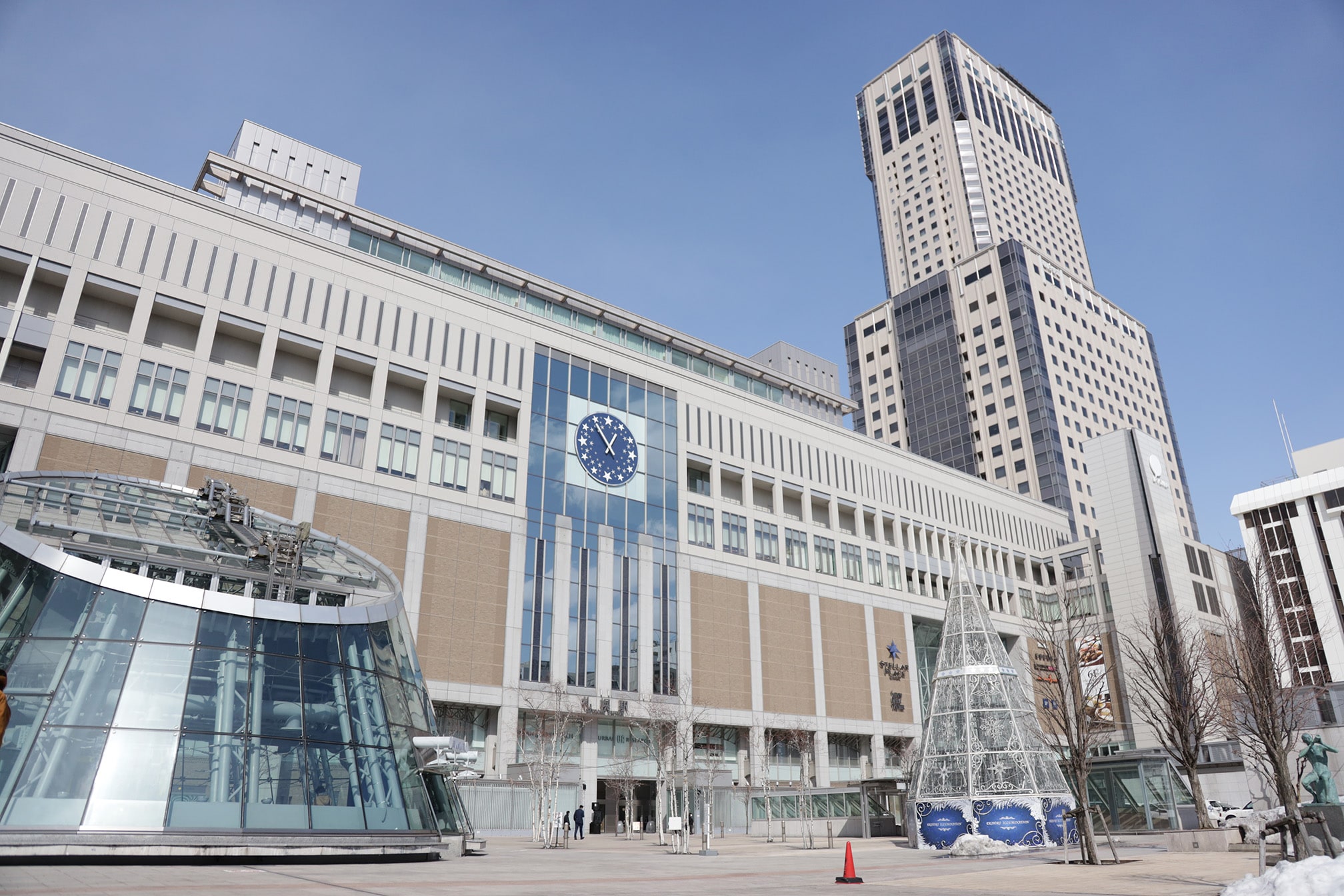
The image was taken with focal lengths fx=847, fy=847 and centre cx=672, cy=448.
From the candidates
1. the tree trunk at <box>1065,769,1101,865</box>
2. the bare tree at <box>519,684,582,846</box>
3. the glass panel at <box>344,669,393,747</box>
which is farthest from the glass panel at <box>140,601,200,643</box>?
the bare tree at <box>519,684,582,846</box>

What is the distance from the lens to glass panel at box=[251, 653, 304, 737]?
800 inches

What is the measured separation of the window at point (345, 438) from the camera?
159 ft

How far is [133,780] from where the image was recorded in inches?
719

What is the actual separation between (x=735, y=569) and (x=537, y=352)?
22.0 m

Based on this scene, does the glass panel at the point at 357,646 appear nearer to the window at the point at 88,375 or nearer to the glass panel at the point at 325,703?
the glass panel at the point at 325,703

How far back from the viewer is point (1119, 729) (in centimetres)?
7938

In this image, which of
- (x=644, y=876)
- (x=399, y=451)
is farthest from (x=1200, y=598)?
(x=644, y=876)

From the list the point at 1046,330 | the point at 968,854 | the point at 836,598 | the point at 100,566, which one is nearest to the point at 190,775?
the point at 100,566

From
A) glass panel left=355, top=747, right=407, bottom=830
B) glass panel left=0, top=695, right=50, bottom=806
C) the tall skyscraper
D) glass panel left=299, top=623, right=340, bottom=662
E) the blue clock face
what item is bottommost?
glass panel left=355, top=747, right=407, bottom=830

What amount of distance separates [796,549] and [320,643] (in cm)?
5034

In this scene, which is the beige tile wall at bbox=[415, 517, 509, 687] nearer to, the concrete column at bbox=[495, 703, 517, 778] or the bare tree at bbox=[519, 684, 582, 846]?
→ the concrete column at bbox=[495, 703, 517, 778]

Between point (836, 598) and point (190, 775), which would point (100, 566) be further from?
point (836, 598)

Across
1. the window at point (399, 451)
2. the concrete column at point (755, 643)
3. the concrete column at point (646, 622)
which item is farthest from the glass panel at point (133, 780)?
the concrete column at point (755, 643)

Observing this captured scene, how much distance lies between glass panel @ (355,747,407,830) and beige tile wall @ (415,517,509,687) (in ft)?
82.1
